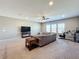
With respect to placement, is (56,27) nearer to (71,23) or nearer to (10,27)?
(71,23)

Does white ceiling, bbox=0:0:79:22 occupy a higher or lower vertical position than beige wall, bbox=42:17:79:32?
higher

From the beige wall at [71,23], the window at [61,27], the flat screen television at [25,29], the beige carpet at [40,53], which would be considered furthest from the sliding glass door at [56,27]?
the beige carpet at [40,53]

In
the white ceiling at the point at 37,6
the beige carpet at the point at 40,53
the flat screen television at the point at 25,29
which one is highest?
→ the white ceiling at the point at 37,6

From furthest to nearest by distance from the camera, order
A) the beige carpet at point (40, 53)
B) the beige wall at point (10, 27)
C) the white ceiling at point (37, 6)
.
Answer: the beige wall at point (10, 27) → the white ceiling at point (37, 6) → the beige carpet at point (40, 53)

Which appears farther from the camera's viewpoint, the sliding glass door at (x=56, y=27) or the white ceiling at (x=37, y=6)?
the sliding glass door at (x=56, y=27)

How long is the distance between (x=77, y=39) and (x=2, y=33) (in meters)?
7.87

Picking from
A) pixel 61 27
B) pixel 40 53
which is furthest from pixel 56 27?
pixel 40 53

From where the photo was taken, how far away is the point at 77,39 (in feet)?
20.6

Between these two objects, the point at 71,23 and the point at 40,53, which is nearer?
the point at 40,53

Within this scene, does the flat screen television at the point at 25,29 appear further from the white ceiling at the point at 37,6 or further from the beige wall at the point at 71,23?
the beige wall at the point at 71,23

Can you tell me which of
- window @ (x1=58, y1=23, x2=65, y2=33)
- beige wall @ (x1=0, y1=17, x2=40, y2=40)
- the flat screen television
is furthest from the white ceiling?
the flat screen television

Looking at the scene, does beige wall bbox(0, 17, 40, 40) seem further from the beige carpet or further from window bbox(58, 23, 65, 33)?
window bbox(58, 23, 65, 33)

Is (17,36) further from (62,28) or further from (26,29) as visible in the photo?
(62,28)

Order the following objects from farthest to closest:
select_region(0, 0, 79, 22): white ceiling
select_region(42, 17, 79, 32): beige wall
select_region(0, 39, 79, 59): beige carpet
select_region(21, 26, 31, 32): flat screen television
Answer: select_region(21, 26, 31, 32): flat screen television, select_region(42, 17, 79, 32): beige wall, select_region(0, 0, 79, 22): white ceiling, select_region(0, 39, 79, 59): beige carpet
